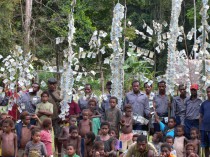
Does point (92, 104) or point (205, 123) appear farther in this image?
point (92, 104)

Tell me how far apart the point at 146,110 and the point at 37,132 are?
100 inches

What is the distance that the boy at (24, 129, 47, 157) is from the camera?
34.0 ft

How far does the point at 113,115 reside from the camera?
12.0m

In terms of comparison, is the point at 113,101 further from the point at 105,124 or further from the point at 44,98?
the point at 44,98

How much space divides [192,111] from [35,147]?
10.2ft

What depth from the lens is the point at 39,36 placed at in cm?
2455

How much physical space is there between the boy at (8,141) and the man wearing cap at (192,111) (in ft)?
10.4

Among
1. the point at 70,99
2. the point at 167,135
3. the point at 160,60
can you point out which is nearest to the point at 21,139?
the point at 70,99

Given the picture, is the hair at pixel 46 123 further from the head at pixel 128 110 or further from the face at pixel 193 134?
the face at pixel 193 134

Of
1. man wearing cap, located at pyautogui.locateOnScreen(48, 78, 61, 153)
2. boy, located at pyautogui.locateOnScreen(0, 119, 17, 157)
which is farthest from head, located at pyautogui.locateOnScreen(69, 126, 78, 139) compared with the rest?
man wearing cap, located at pyautogui.locateOnScreen(48, 78, 61, 153)

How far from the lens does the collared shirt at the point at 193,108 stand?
1184cm

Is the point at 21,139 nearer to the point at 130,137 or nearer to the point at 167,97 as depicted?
the point at 130,137

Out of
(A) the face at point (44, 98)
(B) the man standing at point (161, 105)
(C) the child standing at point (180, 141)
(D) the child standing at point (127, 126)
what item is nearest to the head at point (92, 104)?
(D) the child standing at point (127, 126)

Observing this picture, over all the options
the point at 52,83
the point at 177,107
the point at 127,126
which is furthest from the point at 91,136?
the point at 177,107
